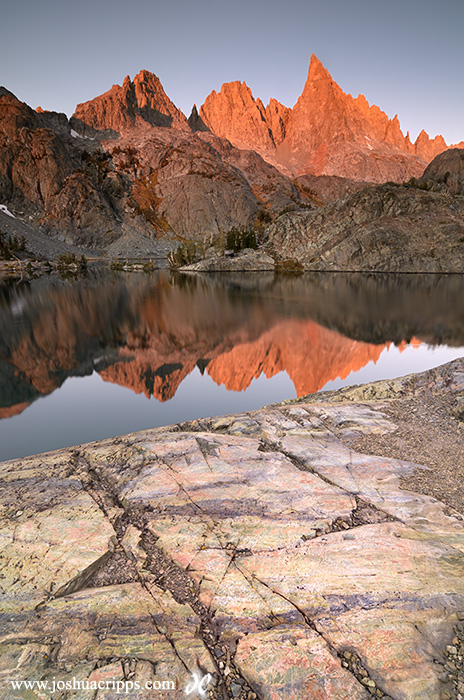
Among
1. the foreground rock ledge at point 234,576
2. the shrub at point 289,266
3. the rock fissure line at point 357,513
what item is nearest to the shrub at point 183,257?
the shrub at point 289,266

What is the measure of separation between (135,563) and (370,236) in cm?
13482

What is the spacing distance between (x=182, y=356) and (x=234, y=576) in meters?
24.8

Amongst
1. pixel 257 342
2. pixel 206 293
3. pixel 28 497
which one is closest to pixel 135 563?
pixel 28 497

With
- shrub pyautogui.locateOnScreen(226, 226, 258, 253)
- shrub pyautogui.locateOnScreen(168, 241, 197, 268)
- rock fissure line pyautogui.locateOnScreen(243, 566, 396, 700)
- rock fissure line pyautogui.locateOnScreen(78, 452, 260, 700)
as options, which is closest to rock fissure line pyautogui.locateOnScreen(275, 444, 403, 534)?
rock fissure line pyautogui.locateOnScreen(243, 566, 396, 700)

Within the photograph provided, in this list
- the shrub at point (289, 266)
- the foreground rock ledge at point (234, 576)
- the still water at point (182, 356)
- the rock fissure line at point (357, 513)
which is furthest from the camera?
the shrub at point (289, 266)

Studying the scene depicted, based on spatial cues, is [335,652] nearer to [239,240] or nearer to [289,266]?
[289,266]

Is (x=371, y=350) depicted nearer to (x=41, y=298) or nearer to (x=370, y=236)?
(x=41, y=298)

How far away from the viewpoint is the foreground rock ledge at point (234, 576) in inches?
201

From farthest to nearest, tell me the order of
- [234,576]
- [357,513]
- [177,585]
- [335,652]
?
1. [357,513]
2. [234,576]
3. [177,585]
4. [335,652]

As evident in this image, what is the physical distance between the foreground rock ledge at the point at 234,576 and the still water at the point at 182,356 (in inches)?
365

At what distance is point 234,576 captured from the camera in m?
6.58

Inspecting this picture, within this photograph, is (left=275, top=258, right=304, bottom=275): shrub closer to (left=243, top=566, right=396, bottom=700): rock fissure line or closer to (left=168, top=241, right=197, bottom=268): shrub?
(left=168, top=241, right=197, bottom=268): shrub

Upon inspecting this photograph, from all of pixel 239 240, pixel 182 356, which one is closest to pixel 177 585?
pixel 182 356

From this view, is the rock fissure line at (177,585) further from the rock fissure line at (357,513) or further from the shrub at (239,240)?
the shrub at (239,240)
